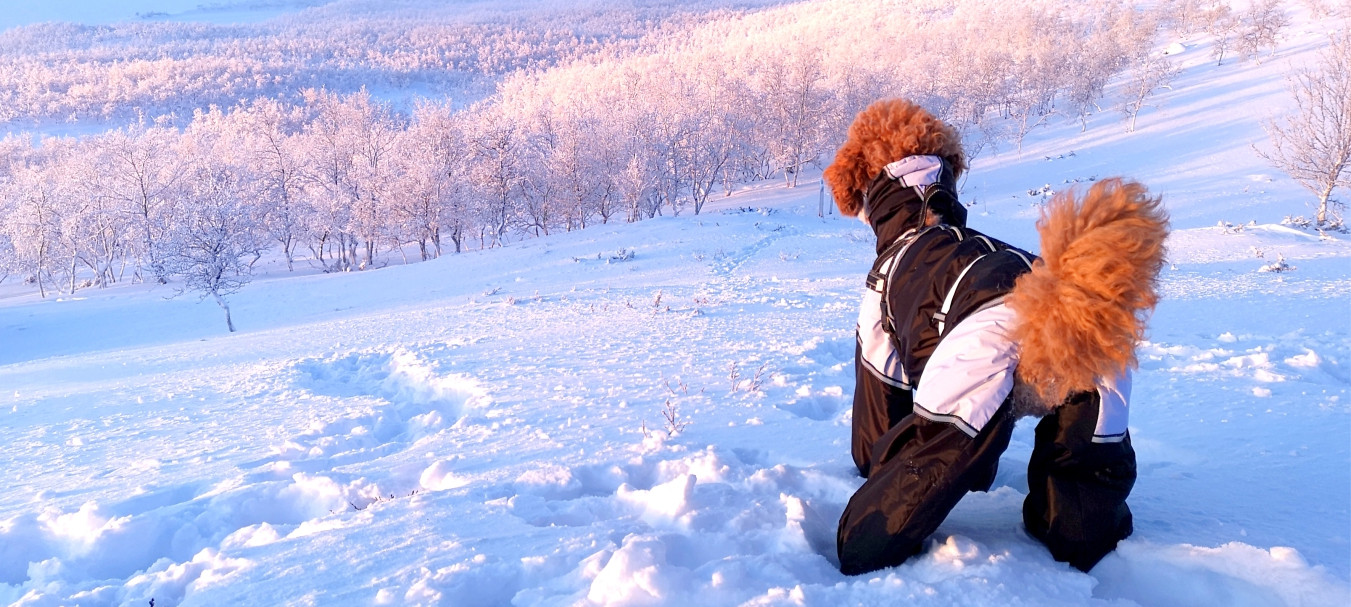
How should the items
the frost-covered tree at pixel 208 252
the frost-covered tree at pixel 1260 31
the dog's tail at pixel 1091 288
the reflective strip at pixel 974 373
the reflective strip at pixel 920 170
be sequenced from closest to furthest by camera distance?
the dog's tail at pixel 1091 288
the reflective strip at pixel 974 373
the reflective strip at pixel 920 170
the frost-covered tree at pixel 208 252
the frost-covered tree at pixel 1260 31

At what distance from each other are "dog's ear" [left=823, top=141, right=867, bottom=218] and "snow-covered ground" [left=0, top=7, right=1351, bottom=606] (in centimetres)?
118

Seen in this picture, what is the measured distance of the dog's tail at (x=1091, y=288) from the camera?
1886mm

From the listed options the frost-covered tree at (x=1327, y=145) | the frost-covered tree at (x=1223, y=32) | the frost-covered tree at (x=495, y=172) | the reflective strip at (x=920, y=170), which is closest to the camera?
the reflective strip at (x=920, y=170)

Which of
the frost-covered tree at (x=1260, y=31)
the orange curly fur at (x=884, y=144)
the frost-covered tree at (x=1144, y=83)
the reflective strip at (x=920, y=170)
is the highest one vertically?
the frost-covered tree at (x=1260, y=31)

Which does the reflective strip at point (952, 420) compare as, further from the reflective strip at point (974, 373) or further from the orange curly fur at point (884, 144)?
the orange curly fur at point (884, 144)

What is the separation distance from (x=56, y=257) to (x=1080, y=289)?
52964 millimetres

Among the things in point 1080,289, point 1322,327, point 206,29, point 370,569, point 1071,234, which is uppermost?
point 206,29

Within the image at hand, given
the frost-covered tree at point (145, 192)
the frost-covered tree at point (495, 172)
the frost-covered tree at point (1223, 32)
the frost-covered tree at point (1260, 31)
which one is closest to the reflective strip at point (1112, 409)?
the frost-covered tree at point (145, 192)

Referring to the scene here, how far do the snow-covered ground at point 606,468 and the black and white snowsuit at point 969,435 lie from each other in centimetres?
14

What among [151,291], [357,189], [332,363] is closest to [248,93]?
[357,189]

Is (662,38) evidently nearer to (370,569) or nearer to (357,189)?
(357,189)

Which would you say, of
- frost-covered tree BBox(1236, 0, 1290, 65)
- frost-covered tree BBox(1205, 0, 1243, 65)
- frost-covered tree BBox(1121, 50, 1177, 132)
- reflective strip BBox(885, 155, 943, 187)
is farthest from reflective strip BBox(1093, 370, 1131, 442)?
frost-covered tree BBox(1205, 0, 1243, 65)

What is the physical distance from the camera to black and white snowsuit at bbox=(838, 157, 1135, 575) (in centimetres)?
210

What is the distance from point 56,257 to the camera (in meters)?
40.7
